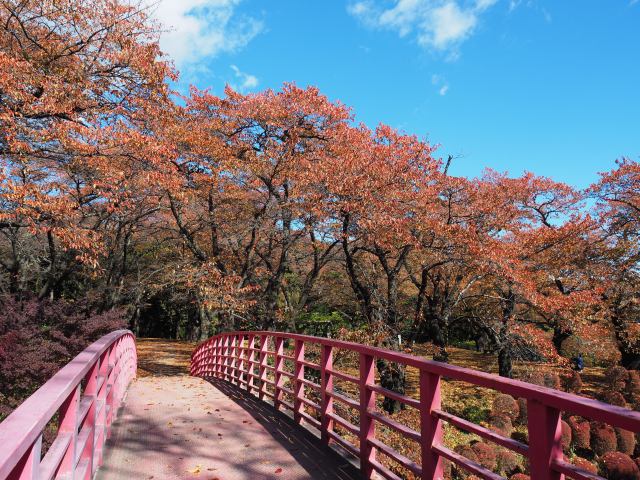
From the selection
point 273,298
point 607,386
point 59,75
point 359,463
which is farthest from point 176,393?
point 607,386

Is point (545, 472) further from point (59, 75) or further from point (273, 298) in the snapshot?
point (273, 298)

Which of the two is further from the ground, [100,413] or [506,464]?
[100,413]

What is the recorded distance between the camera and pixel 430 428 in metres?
3.56

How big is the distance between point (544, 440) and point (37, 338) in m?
12.3

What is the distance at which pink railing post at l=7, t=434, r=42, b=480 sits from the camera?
1.73 m

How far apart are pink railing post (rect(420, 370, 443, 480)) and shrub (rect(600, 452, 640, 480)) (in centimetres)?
1048

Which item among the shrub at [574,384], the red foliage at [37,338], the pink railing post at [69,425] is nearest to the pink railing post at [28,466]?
the pink railing post at [69,425]

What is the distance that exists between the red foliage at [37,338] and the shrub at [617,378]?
18.9 metres

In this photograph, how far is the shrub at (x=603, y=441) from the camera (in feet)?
45.6

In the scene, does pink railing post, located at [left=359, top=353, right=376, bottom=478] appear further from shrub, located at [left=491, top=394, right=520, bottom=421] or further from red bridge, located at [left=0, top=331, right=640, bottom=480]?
shrub, located at [left=491, top=394, right=520, bottom=421]

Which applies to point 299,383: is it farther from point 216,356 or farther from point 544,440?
point 216,356

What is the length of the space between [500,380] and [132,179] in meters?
13.1

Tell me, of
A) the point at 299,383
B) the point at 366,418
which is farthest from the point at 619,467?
the point at 366,418

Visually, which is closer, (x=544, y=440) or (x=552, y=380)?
(x=544, y=440)
